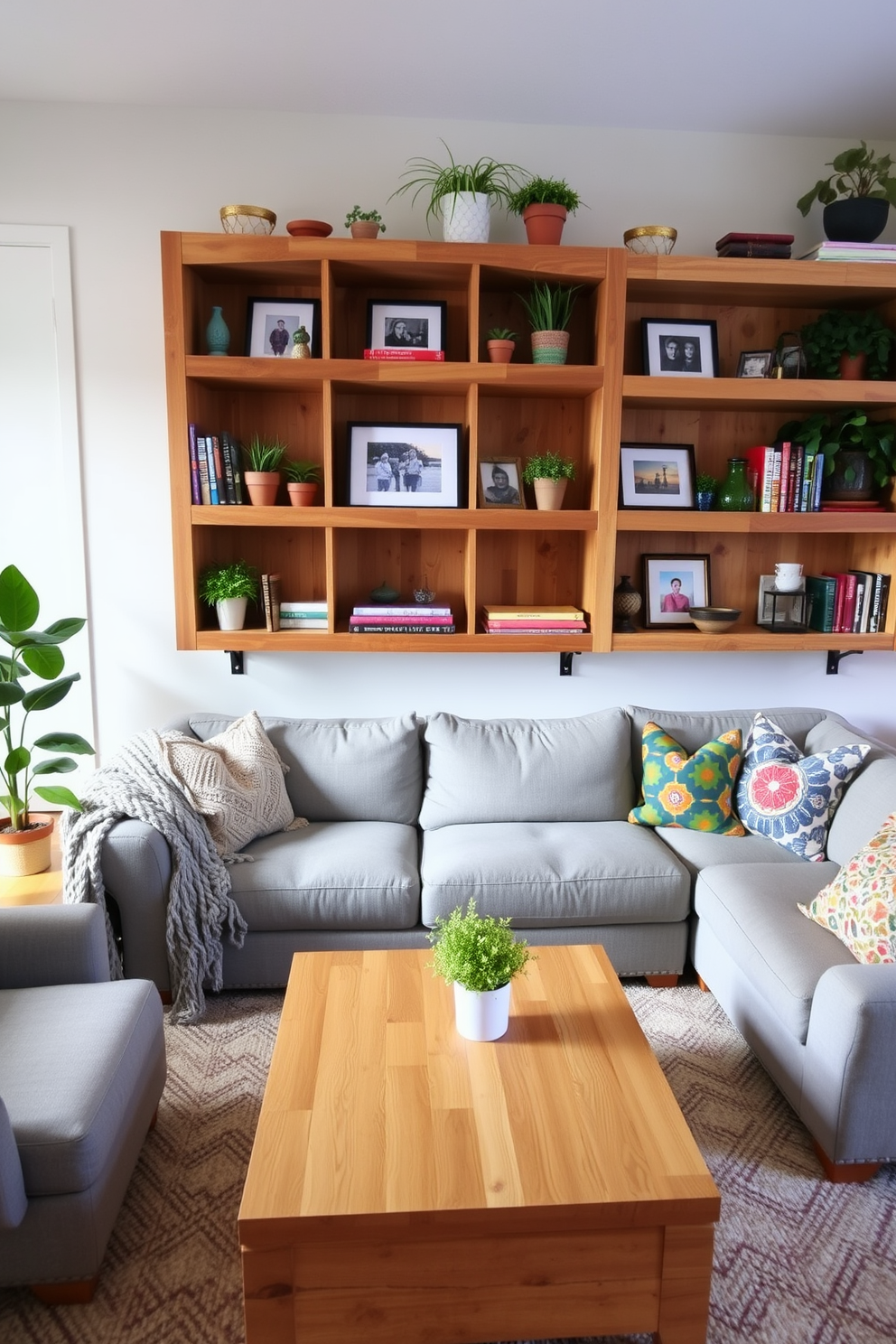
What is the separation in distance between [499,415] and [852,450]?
123cm

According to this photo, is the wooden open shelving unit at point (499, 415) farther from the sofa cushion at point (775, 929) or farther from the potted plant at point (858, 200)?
the sofa cushion at point (775, 929)

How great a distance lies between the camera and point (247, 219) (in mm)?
2807

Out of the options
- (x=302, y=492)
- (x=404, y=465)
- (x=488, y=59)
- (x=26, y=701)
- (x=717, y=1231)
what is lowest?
(x=717, y=1231)

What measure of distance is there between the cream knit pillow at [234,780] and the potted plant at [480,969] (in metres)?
1.02

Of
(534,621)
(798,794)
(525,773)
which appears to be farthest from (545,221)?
(798,794)

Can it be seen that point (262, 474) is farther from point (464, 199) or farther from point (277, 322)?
point (464, 199)

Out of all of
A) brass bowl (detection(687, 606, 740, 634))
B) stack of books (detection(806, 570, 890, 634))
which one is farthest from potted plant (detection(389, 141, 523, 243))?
stack of books (detection(806, 570, 890, 634))

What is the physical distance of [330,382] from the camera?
2.90 meters

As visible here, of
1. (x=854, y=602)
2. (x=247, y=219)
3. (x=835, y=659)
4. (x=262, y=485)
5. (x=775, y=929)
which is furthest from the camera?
(x=835, y=659)

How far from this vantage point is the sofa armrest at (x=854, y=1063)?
5.95ft

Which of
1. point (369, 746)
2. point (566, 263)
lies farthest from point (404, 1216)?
point (566, 263)

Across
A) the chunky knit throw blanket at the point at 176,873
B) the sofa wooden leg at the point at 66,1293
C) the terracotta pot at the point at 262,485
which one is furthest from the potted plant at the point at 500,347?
the sofa wooden leg at the point at 66,1293

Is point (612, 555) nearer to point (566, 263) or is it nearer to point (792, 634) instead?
point (792, 634)

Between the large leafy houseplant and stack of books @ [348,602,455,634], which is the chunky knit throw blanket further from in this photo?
stack of books @ [348,602,455,634]
